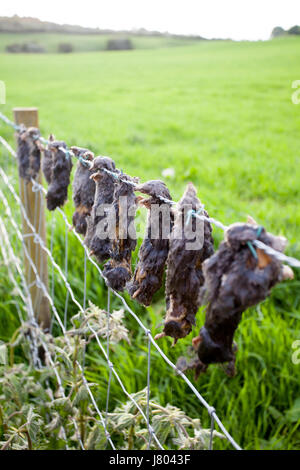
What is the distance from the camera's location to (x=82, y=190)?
147 centimetres

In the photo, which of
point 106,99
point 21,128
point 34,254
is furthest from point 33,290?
point 106,99

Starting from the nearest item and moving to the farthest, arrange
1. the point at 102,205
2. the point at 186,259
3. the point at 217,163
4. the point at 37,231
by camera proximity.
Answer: the point at 186,259, the point at 102,205, the point at 37,231, the point at 217,163

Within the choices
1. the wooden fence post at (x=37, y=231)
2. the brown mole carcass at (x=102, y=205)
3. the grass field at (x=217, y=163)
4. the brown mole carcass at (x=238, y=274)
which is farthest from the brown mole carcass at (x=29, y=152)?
the brown mole carcass at (x=238, y=274)

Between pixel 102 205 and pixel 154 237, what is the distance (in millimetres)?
292

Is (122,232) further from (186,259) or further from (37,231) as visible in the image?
(37,231)

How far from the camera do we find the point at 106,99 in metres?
13.7

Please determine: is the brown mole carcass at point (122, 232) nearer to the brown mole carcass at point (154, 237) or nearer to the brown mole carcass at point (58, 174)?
the brown mole carcass at point (154, 237)

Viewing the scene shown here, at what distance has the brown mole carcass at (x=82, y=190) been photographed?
1.46 m

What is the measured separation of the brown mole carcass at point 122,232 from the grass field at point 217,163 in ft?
1.62

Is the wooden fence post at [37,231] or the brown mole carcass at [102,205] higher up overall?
the brown mole carcass at [102,205]

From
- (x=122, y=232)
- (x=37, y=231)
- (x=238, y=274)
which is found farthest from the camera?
(x=37, y=231)

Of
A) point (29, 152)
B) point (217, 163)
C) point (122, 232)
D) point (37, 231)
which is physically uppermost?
point (29, 152)

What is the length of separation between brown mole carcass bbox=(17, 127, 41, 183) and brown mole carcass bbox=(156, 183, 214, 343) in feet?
4.20

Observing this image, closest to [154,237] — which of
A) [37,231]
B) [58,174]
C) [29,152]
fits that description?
[58,174]
